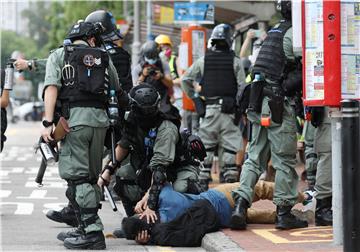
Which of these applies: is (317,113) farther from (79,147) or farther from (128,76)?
(128,76)

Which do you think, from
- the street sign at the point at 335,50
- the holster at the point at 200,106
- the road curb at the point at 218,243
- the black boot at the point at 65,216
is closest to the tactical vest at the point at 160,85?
the holster at the point at 200,106

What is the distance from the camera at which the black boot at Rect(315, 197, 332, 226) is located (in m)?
8.55

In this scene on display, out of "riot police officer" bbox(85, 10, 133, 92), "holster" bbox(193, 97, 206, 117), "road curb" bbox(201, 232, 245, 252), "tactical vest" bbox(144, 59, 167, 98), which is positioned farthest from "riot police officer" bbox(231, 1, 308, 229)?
"holster" bbox(193, 97, 206, 117)

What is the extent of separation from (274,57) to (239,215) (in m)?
1.41

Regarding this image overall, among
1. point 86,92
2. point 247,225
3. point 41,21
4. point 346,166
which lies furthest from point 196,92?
point 41,21

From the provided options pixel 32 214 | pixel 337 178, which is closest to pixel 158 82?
pixel 32 214

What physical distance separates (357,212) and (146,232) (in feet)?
8.37

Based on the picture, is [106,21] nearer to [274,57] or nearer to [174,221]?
[274,57]

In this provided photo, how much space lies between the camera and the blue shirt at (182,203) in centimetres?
813

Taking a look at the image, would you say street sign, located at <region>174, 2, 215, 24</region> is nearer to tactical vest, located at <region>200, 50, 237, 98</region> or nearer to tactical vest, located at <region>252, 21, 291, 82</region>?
tactical vest, located at <region>200, 50, 237, 98</region>

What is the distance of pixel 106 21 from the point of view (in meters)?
9.77

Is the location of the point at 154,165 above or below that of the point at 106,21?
below

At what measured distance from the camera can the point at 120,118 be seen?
8.39 metres

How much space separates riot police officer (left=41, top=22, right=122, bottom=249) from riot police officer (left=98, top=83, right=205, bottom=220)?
0.47 m
